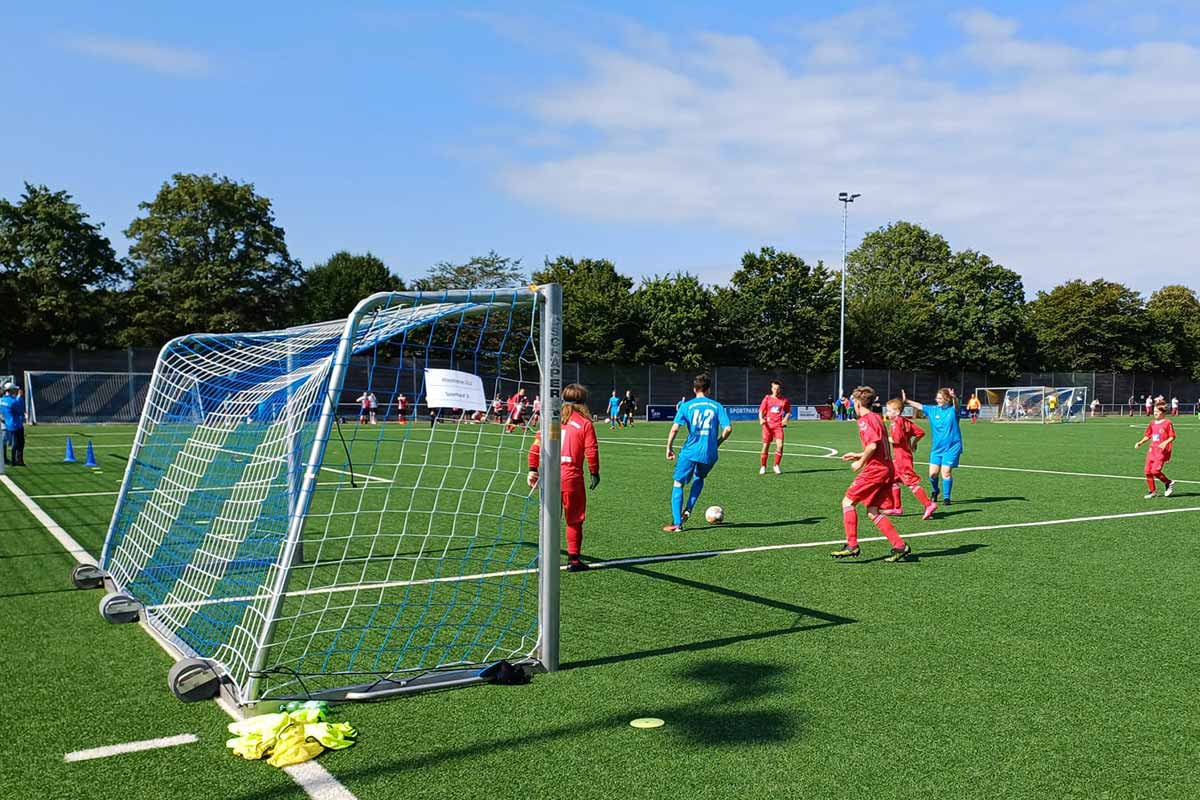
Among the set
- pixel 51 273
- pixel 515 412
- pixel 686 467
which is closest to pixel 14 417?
pixel 686 467

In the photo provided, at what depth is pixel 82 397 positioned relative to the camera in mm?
38656

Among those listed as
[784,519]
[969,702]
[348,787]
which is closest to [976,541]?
[784,519]

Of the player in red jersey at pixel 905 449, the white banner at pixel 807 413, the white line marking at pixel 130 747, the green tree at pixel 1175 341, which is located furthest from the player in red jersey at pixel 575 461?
the green tree at pixel 1175 341

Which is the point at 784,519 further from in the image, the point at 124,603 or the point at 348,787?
the point at 348,787

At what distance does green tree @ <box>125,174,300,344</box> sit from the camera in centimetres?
4741

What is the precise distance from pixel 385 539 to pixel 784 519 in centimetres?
526

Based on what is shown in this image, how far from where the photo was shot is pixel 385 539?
1066cm

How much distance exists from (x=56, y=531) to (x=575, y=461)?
22.6 ft

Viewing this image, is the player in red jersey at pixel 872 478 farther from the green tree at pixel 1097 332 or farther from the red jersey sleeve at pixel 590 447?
the green tree at pixel 1097 332

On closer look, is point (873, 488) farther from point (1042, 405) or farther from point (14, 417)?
point (1042, 405)

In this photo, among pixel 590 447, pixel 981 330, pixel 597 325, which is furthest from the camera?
pixel 981 330

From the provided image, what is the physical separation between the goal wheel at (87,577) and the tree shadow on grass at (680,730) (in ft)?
14.8

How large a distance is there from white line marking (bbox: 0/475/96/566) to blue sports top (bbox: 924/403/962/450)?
432 inches

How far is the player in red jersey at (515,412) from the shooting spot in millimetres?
7772
